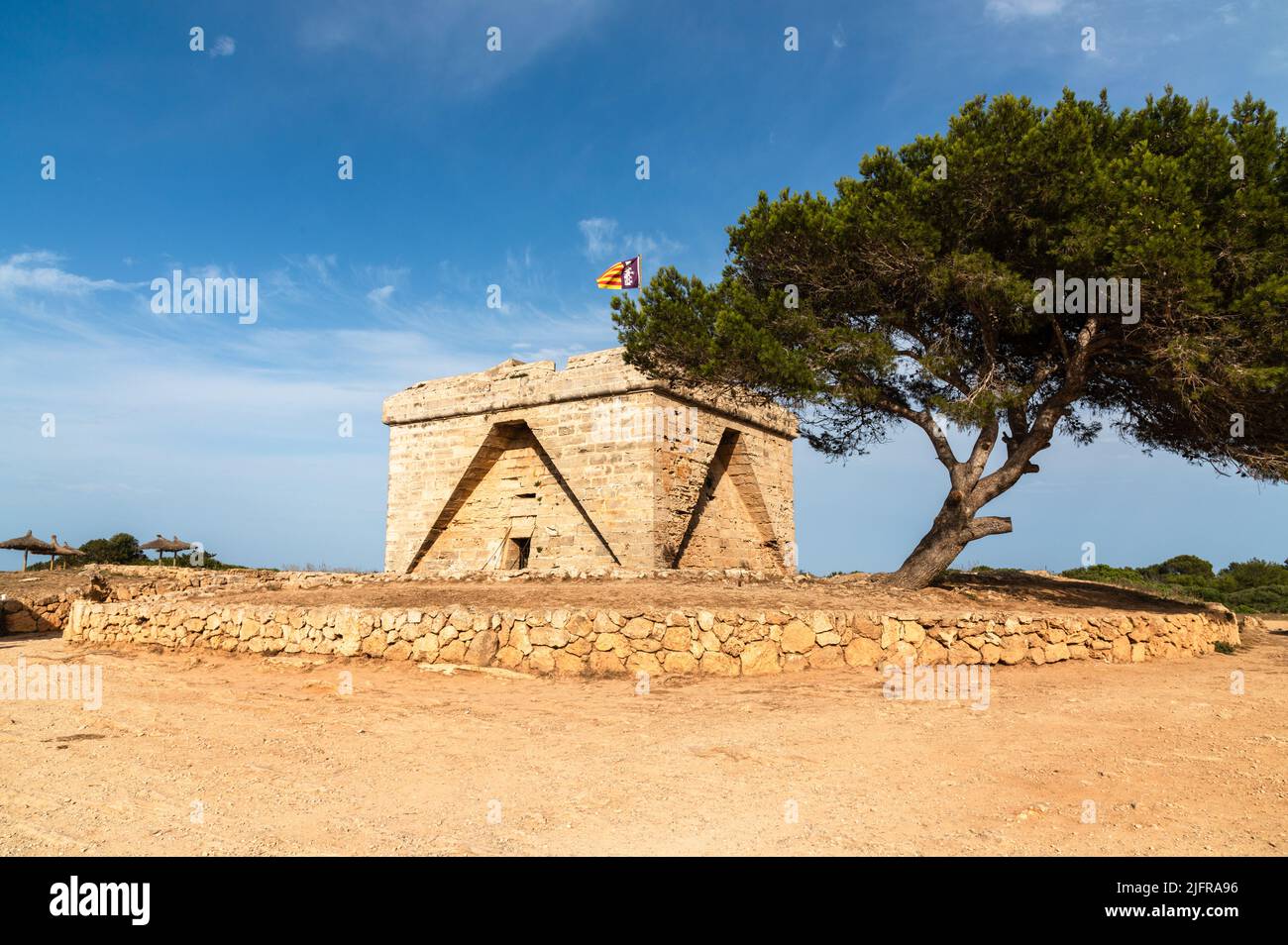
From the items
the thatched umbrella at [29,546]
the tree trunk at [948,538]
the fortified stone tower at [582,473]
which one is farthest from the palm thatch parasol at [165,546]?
the tree trunk at [948,538]

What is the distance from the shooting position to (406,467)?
16.6 meters

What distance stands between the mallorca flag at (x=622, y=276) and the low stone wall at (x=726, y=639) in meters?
7.81

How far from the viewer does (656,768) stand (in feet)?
16.1

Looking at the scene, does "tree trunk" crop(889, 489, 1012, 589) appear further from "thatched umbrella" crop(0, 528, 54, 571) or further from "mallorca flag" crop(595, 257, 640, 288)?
"thatched umbrella" crop(0, 528, 54, 571)

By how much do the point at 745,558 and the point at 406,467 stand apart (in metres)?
7.65

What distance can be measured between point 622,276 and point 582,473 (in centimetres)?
382

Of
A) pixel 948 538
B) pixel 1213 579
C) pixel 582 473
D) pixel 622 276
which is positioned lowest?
pixel 1213 579

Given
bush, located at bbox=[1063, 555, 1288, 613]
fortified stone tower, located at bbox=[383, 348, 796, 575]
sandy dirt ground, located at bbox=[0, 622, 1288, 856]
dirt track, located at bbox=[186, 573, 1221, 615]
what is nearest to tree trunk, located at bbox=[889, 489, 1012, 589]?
dirt track, located at bbox=[186, 573, 1221, 615]

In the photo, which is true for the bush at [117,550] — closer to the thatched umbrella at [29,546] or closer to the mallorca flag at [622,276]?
the thatched umbrella at [29,546]

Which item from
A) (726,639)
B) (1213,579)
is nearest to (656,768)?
(726,639)

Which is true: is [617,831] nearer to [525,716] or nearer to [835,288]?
[525,716]

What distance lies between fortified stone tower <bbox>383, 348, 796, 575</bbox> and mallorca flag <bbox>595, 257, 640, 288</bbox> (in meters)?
1.31

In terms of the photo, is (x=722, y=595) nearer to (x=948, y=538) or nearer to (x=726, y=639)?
(x=726, y=639)

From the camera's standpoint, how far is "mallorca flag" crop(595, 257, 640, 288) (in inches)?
563
